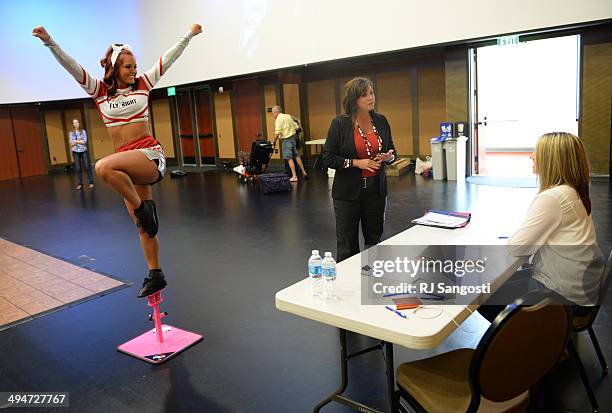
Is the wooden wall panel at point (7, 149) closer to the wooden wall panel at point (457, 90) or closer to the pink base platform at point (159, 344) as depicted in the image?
the wooden wall panel at point (457, 90)

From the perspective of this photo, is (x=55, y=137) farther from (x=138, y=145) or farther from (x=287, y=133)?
(x=138, y=145)

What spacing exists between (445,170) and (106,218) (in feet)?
19.2

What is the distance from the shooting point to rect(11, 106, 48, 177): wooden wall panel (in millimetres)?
15656

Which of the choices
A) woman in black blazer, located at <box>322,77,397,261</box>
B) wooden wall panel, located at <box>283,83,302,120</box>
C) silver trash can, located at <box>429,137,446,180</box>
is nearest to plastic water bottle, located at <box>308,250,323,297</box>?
woman in black blazer, located at <box>322,77,397,261</box>

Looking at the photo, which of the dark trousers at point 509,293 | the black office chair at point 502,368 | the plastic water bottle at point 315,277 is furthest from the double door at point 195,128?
the black office chair at point 502,368

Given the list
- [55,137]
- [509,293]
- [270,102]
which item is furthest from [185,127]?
[509,293]

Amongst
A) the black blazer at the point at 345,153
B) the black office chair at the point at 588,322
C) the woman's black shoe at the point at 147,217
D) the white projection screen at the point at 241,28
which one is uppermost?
the white projection screen at the point at 241,28

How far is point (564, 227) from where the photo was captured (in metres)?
2.21

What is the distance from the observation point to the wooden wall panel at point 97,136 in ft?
55.1

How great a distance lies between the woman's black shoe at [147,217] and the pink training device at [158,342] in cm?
47

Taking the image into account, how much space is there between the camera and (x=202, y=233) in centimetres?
633

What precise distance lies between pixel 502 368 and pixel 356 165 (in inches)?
72.2

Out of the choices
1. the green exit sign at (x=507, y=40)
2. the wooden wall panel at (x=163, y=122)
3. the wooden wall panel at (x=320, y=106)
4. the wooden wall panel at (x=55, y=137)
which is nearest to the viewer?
the green exit sign at (x=507, y=40)

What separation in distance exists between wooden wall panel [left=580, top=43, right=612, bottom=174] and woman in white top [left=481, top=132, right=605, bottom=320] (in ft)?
22.6
